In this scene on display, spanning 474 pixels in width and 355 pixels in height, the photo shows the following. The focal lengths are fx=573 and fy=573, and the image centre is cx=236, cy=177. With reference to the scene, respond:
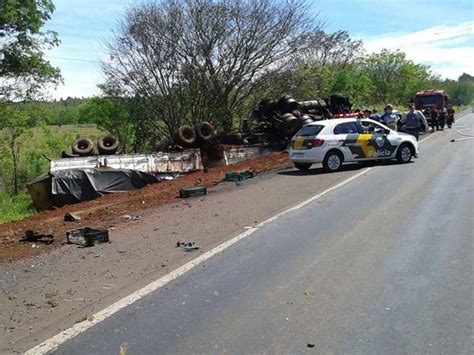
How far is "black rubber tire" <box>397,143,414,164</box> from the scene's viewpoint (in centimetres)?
1830

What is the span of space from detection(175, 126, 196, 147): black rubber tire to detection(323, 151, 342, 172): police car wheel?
5.84 meters

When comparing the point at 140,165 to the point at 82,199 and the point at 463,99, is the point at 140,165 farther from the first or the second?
the point at 463,99


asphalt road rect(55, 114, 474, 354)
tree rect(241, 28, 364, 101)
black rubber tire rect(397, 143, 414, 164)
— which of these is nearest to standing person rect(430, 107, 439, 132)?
tree rect(241, 28, 364, 101)

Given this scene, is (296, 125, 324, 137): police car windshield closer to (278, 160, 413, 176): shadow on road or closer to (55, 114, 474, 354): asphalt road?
(278, 160, 413, 176): shadow on road

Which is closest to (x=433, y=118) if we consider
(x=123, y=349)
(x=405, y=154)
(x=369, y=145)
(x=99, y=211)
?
(x=405, y=154)

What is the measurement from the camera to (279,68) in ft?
91.5

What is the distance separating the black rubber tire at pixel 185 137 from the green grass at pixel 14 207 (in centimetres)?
565

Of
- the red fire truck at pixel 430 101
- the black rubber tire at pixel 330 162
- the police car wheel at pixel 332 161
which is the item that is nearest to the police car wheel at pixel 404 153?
the police car wheel at pixel 332 161

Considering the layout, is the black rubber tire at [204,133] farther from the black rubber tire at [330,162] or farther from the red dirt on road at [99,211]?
the black rubber tire at [330,162]

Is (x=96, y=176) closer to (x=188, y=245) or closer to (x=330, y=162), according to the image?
(x=330, y=162)

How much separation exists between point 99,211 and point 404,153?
1034 cm

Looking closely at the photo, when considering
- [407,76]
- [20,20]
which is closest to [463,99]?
[407,76]

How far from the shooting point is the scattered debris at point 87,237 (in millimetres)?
8617

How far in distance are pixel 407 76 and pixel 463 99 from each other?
7458cm
